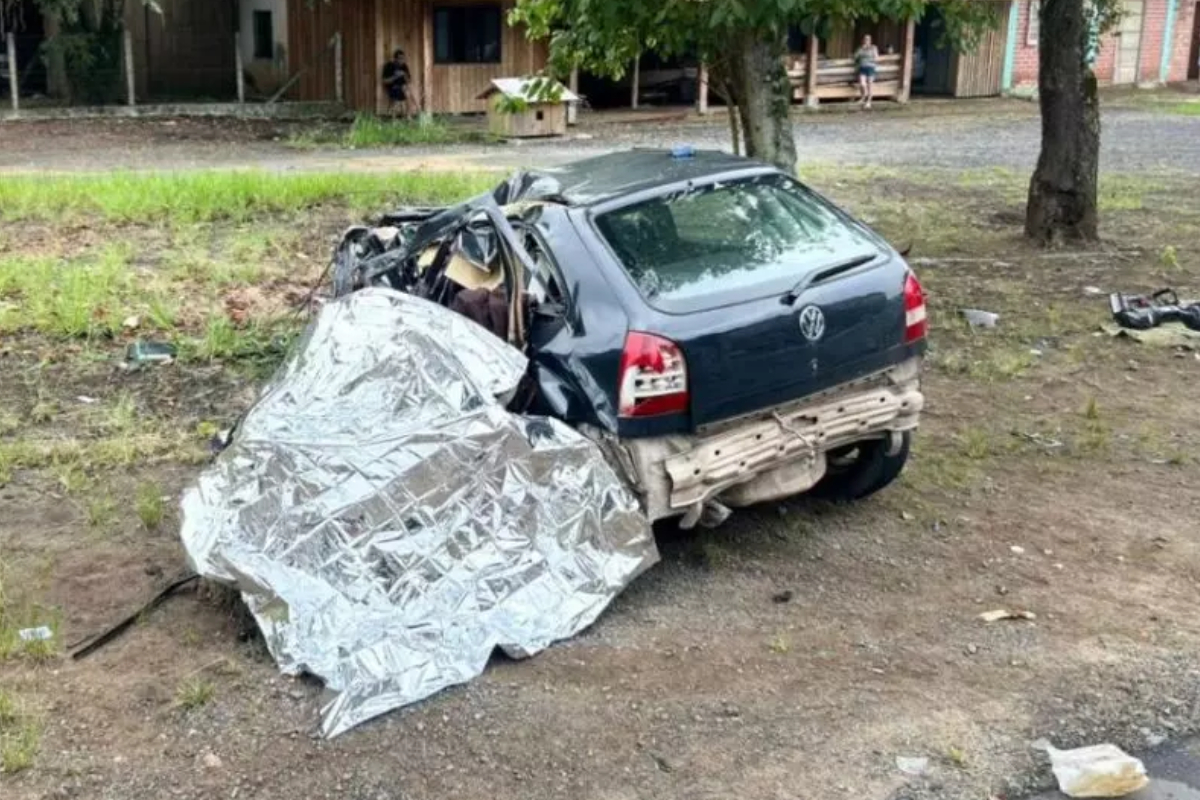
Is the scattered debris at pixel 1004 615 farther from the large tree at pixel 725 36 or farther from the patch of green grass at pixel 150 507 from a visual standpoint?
the large tree at pixel 725 36

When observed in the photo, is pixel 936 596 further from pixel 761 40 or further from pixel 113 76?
pixel 113 76

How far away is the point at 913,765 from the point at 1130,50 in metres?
38.1

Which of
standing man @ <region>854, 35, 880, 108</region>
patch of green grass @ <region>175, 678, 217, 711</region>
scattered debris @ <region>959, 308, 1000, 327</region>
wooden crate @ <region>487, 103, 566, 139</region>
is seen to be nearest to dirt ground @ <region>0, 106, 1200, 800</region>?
patch of green grass @ <region>175, 678, 217, 711</region>

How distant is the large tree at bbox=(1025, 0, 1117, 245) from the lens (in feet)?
40.3

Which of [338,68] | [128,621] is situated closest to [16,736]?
[128,621]

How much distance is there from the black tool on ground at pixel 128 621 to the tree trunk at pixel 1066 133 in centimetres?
949

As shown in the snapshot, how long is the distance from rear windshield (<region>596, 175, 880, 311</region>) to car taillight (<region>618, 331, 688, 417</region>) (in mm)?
200

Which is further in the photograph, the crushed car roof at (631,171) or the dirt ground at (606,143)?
the dirt ground at (606,143)

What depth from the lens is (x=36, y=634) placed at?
185 inches

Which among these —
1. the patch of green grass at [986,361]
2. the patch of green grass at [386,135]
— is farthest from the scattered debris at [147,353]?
the patch of green grass at [386,135]

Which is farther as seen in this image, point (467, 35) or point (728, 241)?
point (467, 35)

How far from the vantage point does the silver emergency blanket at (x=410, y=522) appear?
14.6 feet

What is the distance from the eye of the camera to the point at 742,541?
565 cm

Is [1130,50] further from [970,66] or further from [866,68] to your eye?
[866,68]
